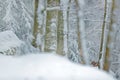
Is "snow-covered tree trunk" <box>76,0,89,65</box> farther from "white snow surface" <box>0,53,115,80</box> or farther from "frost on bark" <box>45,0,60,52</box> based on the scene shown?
"white snow surface" <box>0,53,115,80</box>

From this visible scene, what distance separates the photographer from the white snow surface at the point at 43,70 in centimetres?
262

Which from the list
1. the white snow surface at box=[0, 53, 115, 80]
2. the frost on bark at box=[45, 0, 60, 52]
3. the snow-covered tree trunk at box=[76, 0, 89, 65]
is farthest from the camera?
the snow-covered tree trunk at box=[76, 0, 89, 65]

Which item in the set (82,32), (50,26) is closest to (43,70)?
(50,26)

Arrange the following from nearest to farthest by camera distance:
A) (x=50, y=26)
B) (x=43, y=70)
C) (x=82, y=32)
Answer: (x=43, y=70), (x=50, y=26), (x=82, y=32)

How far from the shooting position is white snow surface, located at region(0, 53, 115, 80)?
2.62 meters

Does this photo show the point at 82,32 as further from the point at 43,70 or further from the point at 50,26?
Answer: the point at 43,70

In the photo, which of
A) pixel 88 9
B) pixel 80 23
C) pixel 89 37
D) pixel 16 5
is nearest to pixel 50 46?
pixel 80 23

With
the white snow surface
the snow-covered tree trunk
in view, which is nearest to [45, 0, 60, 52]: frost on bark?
the snow-covered tree trunk

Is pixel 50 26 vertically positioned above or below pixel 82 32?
above

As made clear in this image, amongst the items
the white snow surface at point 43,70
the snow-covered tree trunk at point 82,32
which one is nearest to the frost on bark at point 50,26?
the snow-covered tree trunk at point 82,32

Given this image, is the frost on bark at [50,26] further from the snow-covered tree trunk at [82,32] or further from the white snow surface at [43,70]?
the white snow surface at [43,70]

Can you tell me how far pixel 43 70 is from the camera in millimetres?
2715

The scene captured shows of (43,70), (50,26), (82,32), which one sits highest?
(43,70)

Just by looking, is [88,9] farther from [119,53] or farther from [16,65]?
[16,65]
